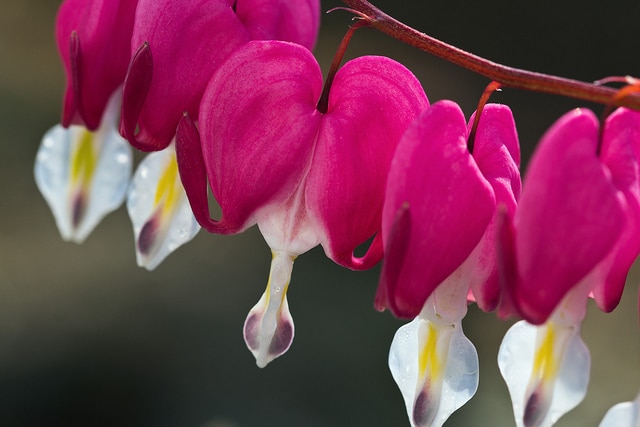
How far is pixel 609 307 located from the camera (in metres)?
0.59

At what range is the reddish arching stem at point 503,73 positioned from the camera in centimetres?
55

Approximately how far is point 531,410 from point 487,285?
3.3 inches

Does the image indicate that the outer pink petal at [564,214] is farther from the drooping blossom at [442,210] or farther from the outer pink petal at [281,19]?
the outer pink petal at [281,19]

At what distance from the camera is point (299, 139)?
2.02ft

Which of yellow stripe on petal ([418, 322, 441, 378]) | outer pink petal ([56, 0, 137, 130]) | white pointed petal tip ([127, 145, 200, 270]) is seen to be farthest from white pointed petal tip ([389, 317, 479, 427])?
outer pink petal ([56, 0, 137, 130])

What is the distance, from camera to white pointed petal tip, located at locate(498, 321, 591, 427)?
579 mm

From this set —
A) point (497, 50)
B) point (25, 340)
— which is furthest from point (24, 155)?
point (497, 50)

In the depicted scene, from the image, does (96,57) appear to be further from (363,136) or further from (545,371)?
(545,371)

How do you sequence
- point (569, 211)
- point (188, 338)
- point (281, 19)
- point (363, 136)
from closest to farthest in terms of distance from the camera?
1. point (569, 211)
2. point (363, 136)
3. point (281, 19)
4. point (188, 338)

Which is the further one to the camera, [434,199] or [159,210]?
[159,210]

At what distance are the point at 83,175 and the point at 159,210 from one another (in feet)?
0.33

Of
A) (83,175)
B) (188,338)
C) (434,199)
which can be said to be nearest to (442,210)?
(434,199)

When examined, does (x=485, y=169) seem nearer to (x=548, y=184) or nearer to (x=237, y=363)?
(x=548, y=184)

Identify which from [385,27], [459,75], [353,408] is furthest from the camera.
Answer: [459,75]
